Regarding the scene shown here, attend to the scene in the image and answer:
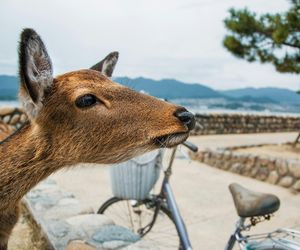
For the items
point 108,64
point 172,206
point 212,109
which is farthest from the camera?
point 212,109

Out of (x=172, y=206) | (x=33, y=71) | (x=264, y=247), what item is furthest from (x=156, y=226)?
(x=33, y=71)

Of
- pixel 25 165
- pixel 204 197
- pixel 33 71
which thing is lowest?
pixel 204 197

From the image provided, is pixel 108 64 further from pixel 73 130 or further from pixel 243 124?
pixel 243 124

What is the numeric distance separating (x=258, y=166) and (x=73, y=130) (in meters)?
7.26

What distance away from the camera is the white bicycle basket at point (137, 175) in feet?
11.3

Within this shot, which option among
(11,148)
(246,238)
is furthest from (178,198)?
(11,148)

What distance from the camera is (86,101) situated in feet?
5.72

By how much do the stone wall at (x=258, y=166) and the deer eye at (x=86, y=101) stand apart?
654cm

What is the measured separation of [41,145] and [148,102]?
0.52 m

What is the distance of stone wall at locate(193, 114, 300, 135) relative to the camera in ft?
56.6

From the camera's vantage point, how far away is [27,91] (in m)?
1.62

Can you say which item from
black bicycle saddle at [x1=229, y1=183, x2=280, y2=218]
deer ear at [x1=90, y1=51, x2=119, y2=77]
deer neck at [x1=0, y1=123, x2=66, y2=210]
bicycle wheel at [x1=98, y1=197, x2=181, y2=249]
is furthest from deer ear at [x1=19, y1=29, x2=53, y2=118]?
bicycle wheel at [x1=98, y1=197, x2=181, y2=249]

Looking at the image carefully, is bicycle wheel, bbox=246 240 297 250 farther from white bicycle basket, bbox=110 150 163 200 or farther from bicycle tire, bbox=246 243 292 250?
white bicycle basket, bbox=110 150 163 200

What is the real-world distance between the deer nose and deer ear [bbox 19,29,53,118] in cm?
60
